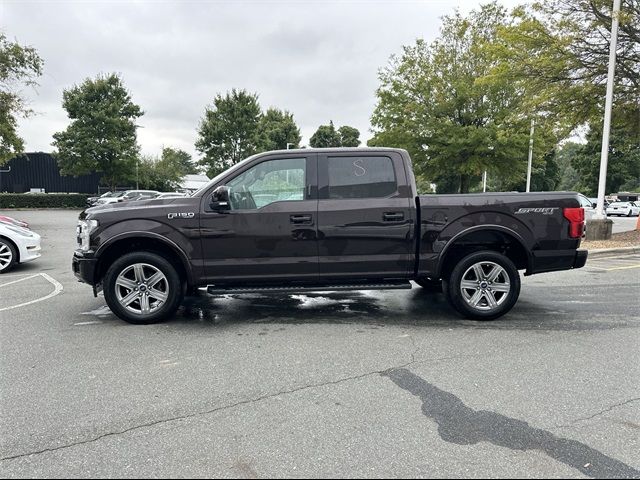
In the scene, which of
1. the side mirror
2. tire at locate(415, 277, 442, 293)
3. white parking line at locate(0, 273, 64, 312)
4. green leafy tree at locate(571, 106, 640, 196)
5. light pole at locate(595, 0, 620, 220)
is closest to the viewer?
the side mirror

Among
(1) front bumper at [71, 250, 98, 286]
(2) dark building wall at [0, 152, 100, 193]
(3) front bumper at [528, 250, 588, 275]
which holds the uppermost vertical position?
(2) dark building wall at [0, 152, 100, 193]

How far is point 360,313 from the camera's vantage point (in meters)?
5.85

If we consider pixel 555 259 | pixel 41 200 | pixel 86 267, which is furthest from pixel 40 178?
pixel 555 259

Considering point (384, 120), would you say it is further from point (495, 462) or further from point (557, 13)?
point (495, 462)

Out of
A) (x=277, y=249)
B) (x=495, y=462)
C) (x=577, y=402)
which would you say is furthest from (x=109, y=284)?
(x=577, y=402)

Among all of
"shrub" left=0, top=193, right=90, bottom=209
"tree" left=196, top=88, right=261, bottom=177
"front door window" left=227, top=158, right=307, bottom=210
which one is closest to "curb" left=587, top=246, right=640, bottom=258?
"front door window" left=227, top=158, right=307, bottom=210

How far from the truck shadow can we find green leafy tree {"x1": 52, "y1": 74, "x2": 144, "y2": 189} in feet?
110

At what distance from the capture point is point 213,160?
38219mm

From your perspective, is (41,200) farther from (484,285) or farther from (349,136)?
(349,136)

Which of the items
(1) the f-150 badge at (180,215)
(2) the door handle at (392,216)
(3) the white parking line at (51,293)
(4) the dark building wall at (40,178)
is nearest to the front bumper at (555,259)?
(2) the door handle at (392,216)

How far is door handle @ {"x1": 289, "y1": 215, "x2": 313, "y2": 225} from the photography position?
5188 mm

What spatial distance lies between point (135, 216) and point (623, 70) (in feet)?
50.9

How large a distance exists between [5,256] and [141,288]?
5417 mm

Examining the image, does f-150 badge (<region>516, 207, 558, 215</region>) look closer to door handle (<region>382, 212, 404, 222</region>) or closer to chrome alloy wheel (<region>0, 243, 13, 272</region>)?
door handle (<region>382, 212, 404, 222</region>)
